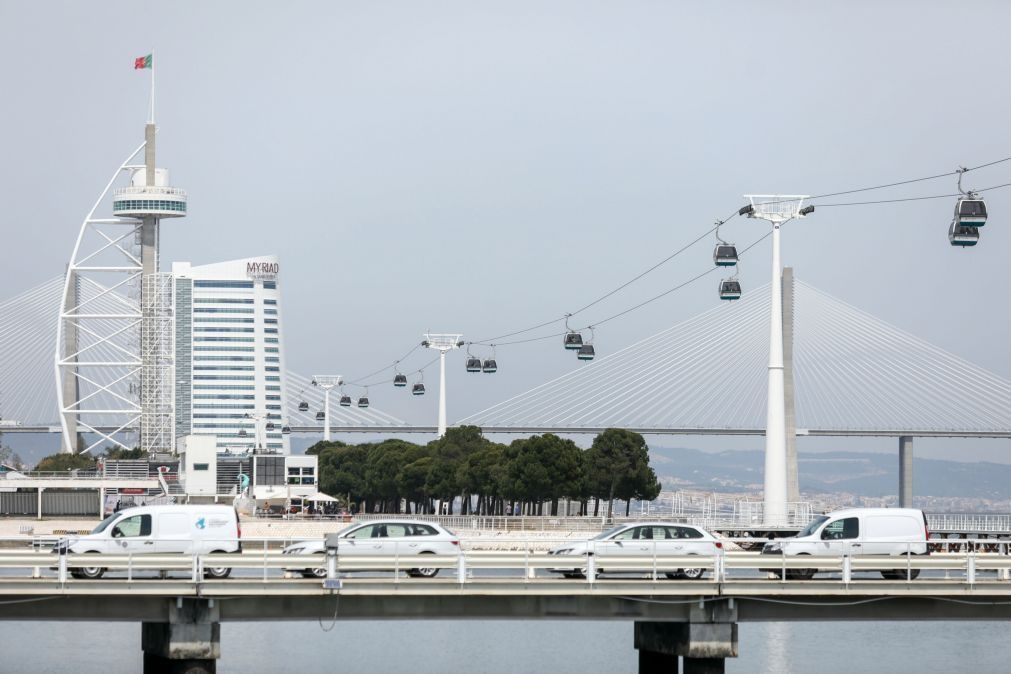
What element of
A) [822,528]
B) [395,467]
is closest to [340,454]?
[395,467]

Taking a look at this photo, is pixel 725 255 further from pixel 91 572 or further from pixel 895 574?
pixel 91 572

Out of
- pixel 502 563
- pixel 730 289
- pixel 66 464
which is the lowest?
pixel 66 464

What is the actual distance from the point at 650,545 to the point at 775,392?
1854 cm

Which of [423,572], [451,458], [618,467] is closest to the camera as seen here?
[423,572]

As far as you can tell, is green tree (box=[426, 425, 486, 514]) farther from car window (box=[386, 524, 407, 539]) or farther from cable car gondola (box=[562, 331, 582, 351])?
car window (box=[386, 524, 407, 539])

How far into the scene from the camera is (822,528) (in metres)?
43.7

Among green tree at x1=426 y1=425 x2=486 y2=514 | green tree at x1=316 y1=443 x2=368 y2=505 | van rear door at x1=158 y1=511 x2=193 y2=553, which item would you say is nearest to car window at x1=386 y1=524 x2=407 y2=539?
van rear door at x1=158 y1=511 x2=193 y2=553

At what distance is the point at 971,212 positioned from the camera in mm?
43375

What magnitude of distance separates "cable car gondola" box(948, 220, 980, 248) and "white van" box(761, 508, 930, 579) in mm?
6407

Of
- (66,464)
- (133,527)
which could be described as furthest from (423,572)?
(66,464)

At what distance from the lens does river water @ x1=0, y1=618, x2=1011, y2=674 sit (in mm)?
56844

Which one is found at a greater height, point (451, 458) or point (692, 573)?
point (451, 458)

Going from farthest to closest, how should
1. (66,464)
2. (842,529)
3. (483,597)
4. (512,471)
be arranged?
(66,464)
(512,471)
(842,529)
(483,597)

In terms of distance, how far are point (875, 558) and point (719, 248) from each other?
17.0m
